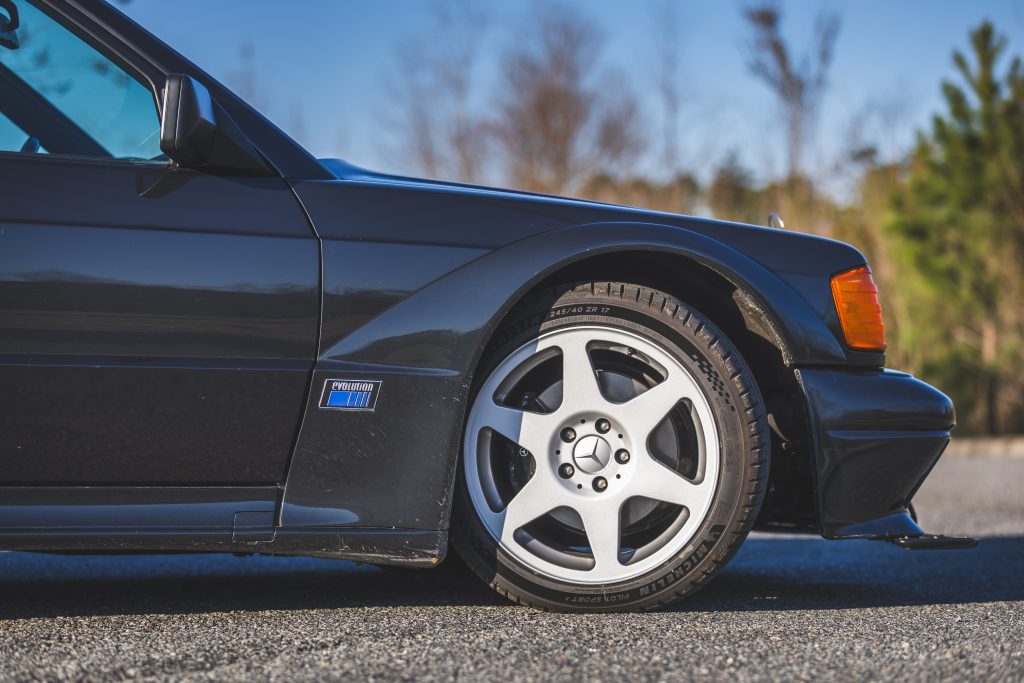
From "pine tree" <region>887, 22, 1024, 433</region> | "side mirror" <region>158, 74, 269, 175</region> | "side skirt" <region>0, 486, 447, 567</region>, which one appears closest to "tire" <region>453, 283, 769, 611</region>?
"side skirt" <region>0, 486, 447, 567</region>

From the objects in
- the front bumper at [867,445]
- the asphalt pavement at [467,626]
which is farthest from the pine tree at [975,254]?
the front bumper at [867,445]

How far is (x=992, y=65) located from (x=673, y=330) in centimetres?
1338

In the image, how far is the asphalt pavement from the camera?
222 centimetres

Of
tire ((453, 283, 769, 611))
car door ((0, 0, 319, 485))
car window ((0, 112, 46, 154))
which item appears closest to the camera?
car door ((0, 0, 319, 485))

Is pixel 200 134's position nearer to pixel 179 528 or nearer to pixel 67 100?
pixel 67 100

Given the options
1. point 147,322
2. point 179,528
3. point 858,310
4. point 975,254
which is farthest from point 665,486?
point 975,254

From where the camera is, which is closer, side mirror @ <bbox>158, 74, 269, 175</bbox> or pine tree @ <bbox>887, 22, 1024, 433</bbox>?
side mirror @ <bbox>158, 74, 269, 175</bbox>

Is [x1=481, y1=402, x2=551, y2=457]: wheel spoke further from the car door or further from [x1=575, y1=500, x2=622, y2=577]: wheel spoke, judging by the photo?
the car door

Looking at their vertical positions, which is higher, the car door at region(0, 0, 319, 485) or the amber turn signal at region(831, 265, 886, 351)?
the amber turn signal at region(831, 265, 886, 351)

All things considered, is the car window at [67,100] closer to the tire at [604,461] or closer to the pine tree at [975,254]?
the tire at [604,461]

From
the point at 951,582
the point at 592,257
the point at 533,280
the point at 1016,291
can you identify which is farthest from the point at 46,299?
the point at 1016,291

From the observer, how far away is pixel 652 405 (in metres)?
2.80

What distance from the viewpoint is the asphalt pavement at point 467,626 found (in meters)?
2.22

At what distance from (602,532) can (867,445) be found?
2.44 feet
